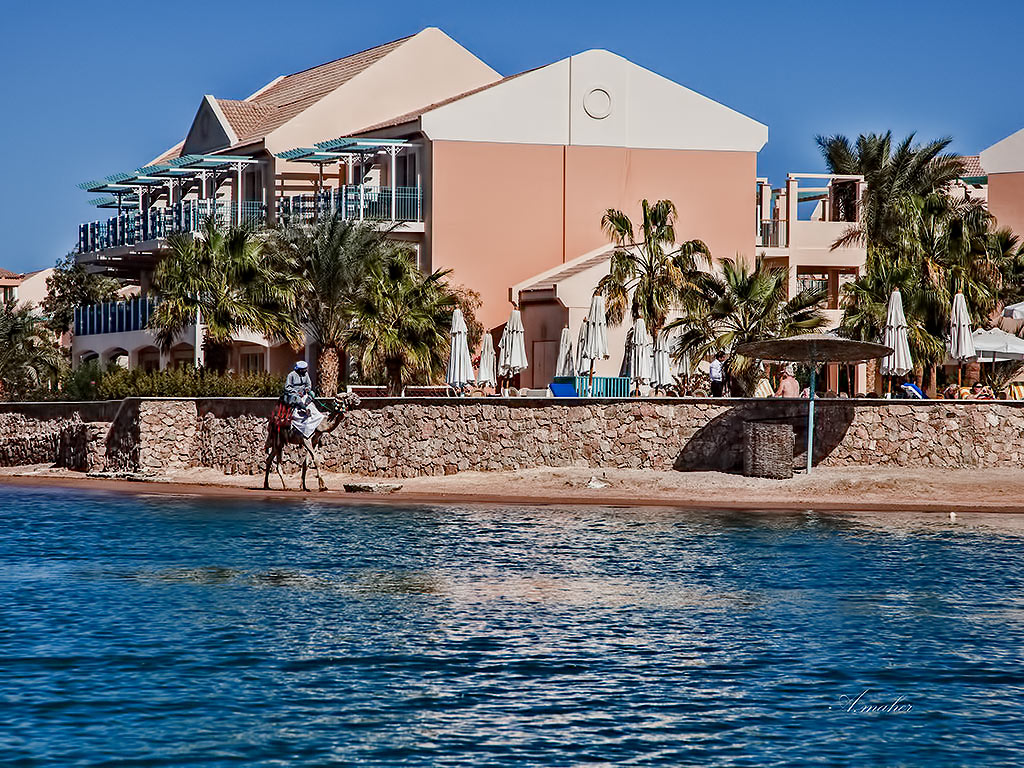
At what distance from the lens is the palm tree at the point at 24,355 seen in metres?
55.7

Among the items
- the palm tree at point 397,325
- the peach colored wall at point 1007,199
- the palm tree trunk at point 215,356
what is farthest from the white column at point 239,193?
the peach colored wall at point 1007,199

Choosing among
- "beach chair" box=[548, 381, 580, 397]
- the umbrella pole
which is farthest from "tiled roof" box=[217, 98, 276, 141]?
the umbrella pole

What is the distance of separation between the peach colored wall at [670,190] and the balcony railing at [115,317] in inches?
530

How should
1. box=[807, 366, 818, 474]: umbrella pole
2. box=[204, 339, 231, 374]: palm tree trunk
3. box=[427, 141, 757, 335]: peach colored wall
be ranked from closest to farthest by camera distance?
1. box=[807, 366, 818, 474]: umbrella pole
2. box=[204, 339, 231, 374]: palm tree trunk
3. box=[427, 141, 757, 335]: peach colored wall

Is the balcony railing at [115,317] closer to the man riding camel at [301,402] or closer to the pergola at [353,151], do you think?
the pergola at [353,151]

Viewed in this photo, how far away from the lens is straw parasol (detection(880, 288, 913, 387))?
29625 mm

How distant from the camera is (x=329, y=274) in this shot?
37688 millimetres

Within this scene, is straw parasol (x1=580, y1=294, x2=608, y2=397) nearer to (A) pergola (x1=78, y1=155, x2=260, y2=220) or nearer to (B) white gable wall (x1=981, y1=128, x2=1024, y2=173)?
(A) pergola (x1=78, y1=155, x2=260, y2=220)

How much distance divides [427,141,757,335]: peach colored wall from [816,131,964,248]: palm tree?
4.19 meters

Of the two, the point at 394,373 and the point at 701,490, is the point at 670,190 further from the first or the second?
the point at 701,490

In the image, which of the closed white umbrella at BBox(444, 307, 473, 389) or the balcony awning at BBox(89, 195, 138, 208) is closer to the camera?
the closed white umbrella at BBox(444, 307, 473, 389)

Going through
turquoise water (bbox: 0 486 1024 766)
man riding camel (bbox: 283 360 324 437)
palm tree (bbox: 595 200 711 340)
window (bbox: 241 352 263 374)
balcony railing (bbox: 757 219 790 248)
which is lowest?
turquoise water (bbox: 0 486 1024 766)

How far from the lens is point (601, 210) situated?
158ft

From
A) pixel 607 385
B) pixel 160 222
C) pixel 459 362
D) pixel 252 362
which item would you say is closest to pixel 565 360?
pixel 607 385
